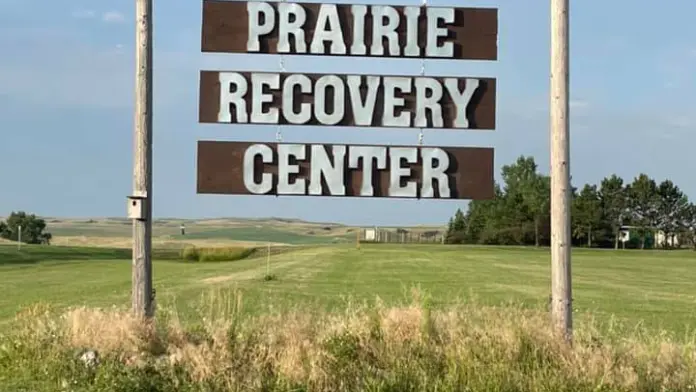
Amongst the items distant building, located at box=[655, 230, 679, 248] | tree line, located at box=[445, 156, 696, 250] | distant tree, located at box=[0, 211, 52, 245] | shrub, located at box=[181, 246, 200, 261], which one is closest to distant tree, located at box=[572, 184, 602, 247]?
tree line, located at box=[445, 156, 696, 250]

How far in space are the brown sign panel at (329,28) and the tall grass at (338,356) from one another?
10.5 ft

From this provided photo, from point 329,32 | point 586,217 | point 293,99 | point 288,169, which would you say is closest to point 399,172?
point 288,169

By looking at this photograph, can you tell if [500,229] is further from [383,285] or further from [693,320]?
[693,320]

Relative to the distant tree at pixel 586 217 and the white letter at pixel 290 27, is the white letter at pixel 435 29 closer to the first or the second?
the white letter at pixel 290 27

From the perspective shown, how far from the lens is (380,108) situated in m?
10.2

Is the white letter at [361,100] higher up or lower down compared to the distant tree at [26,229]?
higher up

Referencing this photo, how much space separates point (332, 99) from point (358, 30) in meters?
0.91

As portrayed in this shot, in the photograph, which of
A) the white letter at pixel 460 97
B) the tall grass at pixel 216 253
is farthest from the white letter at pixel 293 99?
the tall grass at pixel 216 253

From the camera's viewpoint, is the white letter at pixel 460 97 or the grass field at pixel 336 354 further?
the white letter at pixel 460 97

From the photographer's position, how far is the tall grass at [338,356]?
8148 mm

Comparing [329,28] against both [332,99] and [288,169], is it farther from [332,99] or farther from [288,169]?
[288,169]

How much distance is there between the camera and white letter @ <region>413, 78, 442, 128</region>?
403 inches

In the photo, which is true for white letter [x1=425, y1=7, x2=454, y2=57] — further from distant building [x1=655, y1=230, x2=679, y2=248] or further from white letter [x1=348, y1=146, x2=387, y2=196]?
distant building [x1=655, y1=230, x2=679, y2=248]

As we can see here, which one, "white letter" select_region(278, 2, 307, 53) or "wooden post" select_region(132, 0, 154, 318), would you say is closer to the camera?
"wooden post" select_region(132, 0, 154, 318)
